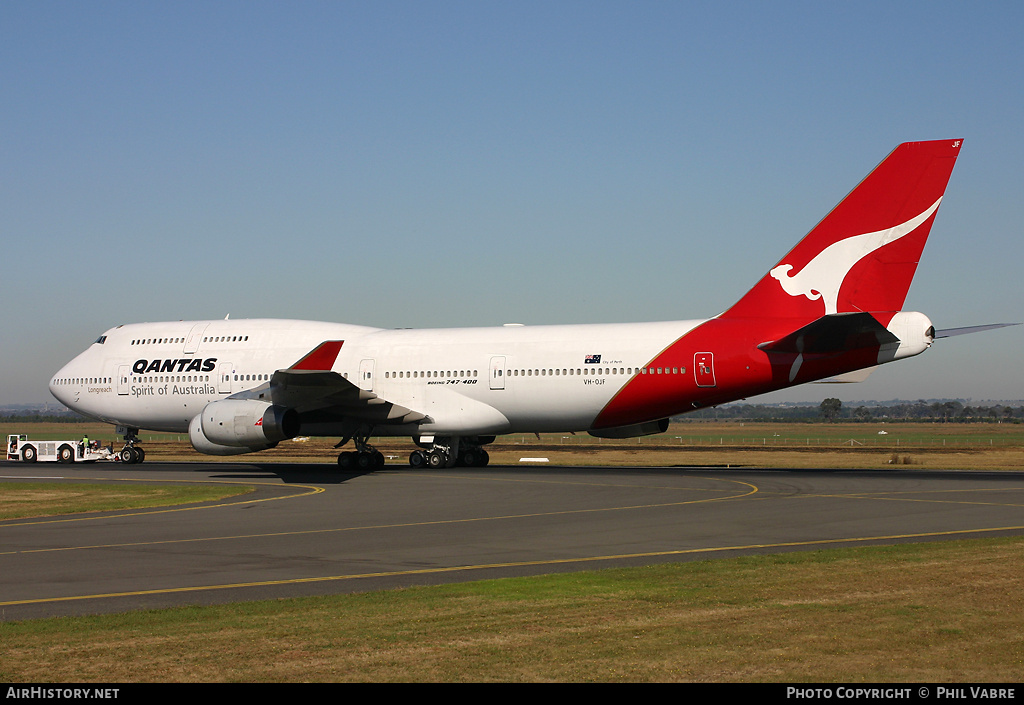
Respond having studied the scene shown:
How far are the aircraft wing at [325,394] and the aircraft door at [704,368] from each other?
967 cm

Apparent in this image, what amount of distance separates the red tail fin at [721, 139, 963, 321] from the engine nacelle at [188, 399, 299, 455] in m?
14.6

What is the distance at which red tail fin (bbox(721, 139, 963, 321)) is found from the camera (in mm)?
28609

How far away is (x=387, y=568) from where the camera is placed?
13281mm

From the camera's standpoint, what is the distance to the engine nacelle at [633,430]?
34.2 metres

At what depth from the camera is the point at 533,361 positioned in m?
33.6

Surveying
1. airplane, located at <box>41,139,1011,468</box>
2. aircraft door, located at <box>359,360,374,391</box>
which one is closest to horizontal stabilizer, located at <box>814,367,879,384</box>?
airplane, located at <box>41,139,1011,468</box>

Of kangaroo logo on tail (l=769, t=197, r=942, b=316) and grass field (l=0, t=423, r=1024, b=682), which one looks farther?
kangaroo logo on tail (l=769, t=197, r=942, b=316)

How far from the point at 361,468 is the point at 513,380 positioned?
6445 millimetres

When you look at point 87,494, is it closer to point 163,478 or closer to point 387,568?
point 163,478

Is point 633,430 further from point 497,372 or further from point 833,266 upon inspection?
point 833,266

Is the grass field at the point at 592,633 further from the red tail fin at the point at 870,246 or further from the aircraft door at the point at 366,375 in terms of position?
the aircraft door at the point at 366,375

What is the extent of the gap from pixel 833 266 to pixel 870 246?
1.17 m

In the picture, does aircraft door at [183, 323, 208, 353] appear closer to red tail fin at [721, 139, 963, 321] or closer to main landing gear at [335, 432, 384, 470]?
main landing gear at [335, 432, 384, 470]

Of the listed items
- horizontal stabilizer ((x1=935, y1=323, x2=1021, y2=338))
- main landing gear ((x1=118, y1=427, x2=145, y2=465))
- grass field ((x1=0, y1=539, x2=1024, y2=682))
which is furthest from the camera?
main landing gear ((x1=118, y1=427, x2=145, y2=465))
